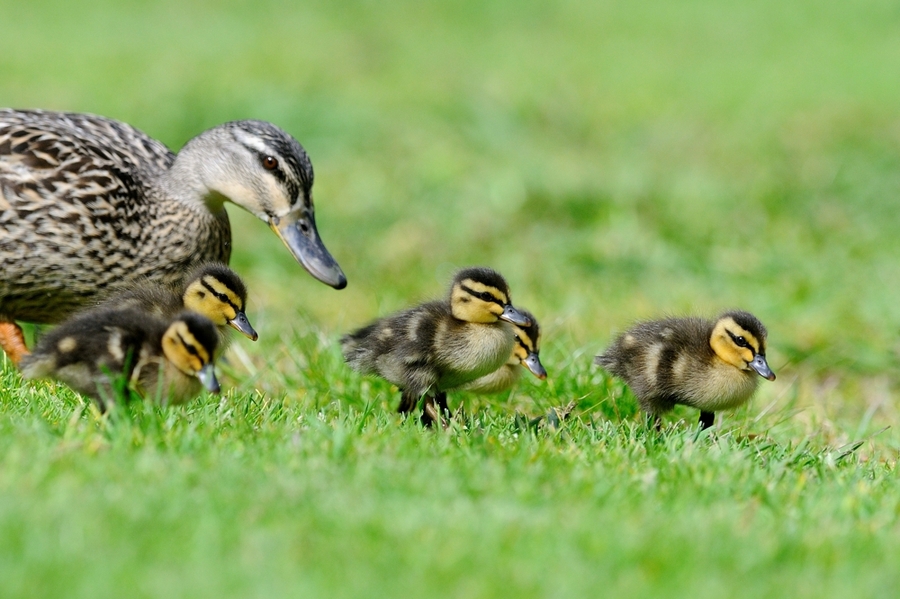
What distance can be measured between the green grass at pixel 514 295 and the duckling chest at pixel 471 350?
10.8 inches

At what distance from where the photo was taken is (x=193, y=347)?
13.3ft

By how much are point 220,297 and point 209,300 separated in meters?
0.04

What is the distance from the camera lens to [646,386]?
504cm

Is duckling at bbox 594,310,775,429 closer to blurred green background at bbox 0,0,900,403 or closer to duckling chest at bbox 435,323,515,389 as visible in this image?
duckling chest at bbox 435,323,515,389

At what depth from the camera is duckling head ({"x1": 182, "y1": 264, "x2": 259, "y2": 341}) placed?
15.9 feet

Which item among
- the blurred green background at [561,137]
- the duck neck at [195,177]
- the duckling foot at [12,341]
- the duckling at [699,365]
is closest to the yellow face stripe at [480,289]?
the duckling at [699,365]

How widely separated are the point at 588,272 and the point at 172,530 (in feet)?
20.9

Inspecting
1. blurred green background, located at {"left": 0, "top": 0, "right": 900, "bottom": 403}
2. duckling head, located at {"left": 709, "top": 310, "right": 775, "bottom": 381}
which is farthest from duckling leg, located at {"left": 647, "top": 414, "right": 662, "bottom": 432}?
blurred green background, located at {"left": 0, "top": 0, "right": 900, "bottom": 403}

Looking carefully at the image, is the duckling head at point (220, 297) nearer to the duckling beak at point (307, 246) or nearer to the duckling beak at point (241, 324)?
the duckling beak at point (241, 324)

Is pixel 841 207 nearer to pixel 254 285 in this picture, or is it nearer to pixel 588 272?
pixel 588 272

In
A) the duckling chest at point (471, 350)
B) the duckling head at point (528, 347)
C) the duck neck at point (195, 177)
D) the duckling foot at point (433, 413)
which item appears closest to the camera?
the duckling foot at point (433, 413)

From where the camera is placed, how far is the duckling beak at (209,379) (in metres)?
4.04

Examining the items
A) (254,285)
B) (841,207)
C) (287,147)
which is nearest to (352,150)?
(254,285)

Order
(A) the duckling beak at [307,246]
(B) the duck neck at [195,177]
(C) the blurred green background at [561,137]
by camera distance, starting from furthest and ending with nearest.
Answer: (C) the blurred green background at [561,137], (B) the duck neck at [195,177], (A) the duckling beak at [307,246]
